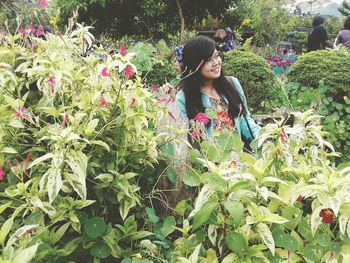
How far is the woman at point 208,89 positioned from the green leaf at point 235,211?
70.5 inches

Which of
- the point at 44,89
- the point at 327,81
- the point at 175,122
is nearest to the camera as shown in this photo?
the point at 44,89

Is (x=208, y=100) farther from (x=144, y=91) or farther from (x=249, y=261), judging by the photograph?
(x=249, y=261)

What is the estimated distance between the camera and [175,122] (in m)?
1.84

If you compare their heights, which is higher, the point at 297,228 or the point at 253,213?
the point at 253,213

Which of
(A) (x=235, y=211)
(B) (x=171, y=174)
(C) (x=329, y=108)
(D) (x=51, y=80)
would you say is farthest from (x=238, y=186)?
(C) (x=329, y=108)

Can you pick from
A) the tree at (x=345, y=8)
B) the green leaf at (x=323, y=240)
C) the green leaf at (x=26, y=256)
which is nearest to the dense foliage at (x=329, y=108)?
the green leaf at (x=323, y=240)

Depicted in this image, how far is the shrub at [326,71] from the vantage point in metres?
4.77

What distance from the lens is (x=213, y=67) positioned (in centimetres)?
317

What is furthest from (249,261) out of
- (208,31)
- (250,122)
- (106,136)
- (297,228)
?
(208,31)

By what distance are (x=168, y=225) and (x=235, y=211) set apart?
357 millimetres

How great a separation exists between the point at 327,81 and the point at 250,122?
1944mm

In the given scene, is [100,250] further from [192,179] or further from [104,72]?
[104,72]

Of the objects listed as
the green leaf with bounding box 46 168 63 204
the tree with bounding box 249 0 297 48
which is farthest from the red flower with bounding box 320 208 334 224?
the tree with bounding box 249 0 297 48

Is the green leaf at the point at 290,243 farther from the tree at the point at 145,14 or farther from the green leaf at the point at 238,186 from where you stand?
the tree at the point at 145,14
